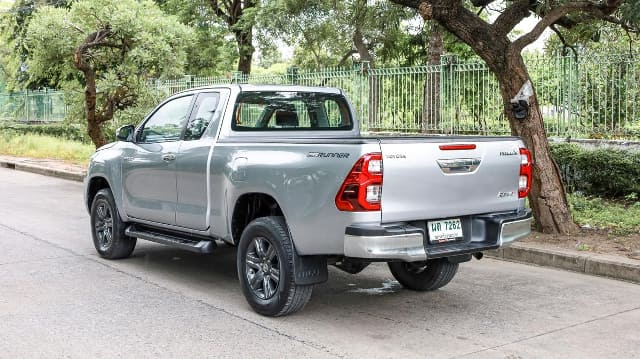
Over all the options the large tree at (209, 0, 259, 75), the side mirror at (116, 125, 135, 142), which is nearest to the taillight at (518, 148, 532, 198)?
the side mirror at (116, 125, 135, 142)

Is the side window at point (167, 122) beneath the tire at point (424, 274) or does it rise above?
above

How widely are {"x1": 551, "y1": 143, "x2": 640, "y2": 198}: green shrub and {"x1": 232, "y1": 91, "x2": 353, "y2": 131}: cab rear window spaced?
576 cm

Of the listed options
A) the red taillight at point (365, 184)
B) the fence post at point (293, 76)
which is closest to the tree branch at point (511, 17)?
the red taillight at point (365, 184)

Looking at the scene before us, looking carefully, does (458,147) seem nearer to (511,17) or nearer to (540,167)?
(540,167)

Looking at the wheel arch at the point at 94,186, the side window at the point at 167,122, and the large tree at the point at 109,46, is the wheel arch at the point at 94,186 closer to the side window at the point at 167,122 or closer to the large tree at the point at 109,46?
the side window at the point at 167,122

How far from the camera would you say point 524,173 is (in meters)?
6.21

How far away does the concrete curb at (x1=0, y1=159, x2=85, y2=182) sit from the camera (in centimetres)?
1847

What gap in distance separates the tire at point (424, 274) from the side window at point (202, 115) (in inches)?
89.2

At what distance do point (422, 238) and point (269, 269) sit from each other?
1.37 meters

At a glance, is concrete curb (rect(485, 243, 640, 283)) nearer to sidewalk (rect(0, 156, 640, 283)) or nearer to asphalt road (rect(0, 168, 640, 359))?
sidewalk (rect(0, 156, 640, 283))

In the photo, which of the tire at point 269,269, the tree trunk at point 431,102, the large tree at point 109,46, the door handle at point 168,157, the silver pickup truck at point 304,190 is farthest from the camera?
the large tree at point 109,46

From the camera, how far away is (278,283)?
5.79 m

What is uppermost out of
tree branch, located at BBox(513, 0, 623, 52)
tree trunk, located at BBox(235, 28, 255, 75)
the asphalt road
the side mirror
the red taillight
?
tree trunk, located at BBox(235, 28, 255, 75)

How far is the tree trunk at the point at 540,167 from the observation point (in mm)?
9180
